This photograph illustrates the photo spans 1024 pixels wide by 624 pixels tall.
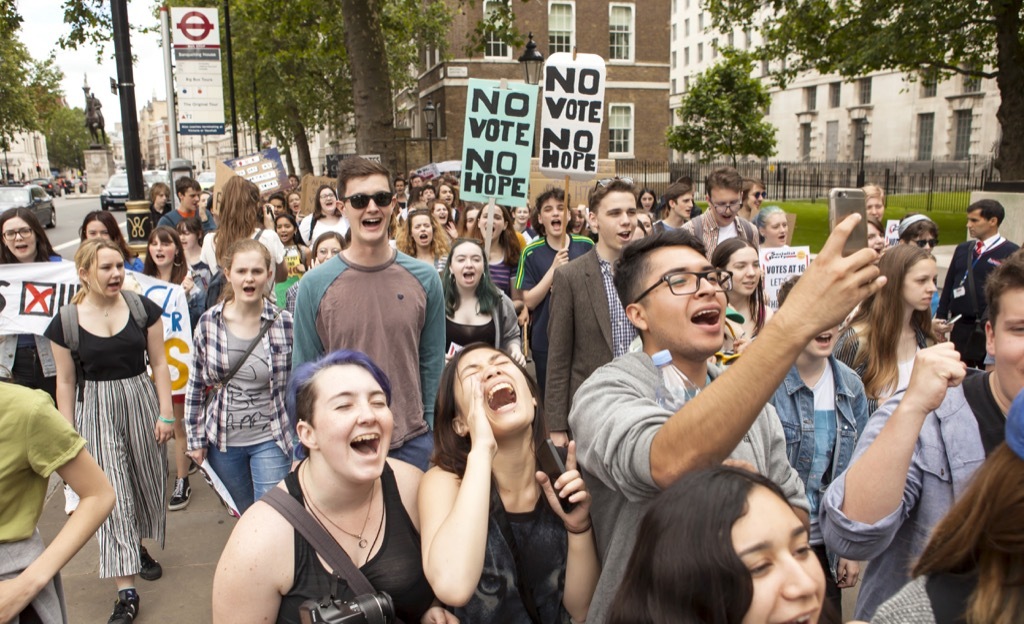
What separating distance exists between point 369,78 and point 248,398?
40.0 ft

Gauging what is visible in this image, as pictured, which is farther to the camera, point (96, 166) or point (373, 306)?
point (96, 166)

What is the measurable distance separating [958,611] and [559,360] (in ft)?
9.84

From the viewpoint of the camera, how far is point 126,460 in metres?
4.52

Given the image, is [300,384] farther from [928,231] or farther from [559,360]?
[928,231]

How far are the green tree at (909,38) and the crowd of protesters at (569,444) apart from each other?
1482cm

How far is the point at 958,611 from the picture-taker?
5.18 ft

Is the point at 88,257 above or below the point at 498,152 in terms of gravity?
below

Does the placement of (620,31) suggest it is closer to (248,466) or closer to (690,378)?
(248,466)

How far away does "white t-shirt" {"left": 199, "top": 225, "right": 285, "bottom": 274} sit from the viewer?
667 cm

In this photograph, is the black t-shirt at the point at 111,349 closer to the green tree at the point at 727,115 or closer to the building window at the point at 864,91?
the green tree at the point at 727,115

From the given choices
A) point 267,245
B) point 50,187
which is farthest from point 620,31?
point 50,187

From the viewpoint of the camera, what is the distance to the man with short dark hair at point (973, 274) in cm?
673

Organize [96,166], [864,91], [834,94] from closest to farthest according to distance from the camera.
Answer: [864,91] < [96,166] < [834,94]

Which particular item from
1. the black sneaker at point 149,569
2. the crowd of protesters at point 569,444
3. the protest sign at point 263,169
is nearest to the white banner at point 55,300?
the crowd of protesters at point 569,444
